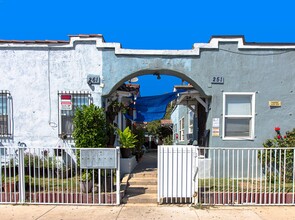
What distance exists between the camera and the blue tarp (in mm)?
10188

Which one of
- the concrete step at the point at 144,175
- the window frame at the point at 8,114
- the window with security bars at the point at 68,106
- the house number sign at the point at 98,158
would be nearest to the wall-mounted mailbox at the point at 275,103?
the concrete step at the point at 144,175

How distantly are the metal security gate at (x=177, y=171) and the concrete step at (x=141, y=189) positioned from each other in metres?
0.85

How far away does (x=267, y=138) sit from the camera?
26.6 feet

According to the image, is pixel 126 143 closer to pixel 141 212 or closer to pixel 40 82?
pixel 141 212

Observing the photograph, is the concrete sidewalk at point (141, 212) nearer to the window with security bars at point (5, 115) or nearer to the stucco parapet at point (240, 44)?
the window with security bars at point (5, 115)

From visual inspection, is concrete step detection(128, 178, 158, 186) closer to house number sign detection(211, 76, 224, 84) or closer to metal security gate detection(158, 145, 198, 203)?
metal security gate detection(158, 145, 198, 203)

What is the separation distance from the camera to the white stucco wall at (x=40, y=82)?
8.23 m

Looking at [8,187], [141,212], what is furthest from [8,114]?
[141,212]

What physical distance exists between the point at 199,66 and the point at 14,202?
6369 millimetres

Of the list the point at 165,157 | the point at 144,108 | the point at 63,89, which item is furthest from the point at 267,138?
the point at 63,89

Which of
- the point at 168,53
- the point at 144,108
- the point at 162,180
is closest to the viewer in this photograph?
the point at 162,180

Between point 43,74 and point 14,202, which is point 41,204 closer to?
point 14,202

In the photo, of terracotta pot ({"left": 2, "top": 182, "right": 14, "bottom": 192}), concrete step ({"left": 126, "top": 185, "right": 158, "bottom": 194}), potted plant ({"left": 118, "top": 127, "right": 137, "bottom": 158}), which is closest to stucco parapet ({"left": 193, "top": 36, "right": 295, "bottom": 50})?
potted plant ({"left": 118, "top": 127, "right": 137, "bottom": 158})

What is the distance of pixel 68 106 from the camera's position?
8.22 m
